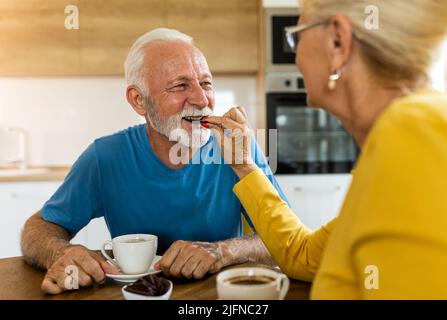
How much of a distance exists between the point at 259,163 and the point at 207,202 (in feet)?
0.73

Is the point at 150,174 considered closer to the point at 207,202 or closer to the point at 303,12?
the point at 207,202

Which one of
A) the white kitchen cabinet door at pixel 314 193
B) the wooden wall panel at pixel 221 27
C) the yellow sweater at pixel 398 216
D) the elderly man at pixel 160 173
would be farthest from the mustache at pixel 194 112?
the wooden wall panel at pixel 221 27

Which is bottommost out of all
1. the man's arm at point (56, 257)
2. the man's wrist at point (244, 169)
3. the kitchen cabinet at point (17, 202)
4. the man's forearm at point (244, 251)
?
the kitchen cabinet at point (17, 202)

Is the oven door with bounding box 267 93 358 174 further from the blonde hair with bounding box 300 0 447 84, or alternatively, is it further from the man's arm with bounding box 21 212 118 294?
the blonde hair with bounding box 300 0 447 84

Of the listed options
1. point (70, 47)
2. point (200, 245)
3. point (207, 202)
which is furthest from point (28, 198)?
point (200, 245)

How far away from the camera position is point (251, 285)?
78cm

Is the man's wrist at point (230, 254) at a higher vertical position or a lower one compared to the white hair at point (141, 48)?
lower

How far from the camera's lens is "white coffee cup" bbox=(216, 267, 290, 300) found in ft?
2.43

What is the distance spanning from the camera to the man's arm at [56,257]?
937 mm

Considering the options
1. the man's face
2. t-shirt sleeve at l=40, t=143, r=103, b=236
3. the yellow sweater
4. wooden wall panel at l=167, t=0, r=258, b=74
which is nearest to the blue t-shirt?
t-shirt sleeve at l=40, t=143, r=103, b=236

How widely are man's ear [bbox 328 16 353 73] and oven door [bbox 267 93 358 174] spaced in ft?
8.01

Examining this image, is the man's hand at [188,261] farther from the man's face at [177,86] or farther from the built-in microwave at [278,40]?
the built-in microwave at [278,40]

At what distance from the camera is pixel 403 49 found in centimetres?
67

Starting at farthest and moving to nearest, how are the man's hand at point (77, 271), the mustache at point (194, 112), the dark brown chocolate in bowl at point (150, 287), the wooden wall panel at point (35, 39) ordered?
the wooden wall panel at point (35, 39) → the mustache at point (194, 112) → the man's hand at point (77, 271) → the dark brown chocolate in bowl at point (150, 287)
